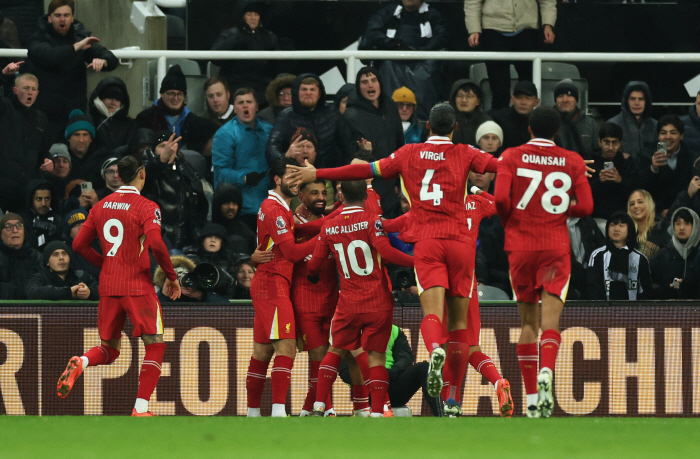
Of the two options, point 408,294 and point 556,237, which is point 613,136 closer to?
point 408,294

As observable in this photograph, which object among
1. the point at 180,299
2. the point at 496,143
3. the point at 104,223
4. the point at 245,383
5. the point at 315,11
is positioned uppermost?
the point at 315,11

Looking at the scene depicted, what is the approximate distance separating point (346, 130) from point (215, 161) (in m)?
1.39

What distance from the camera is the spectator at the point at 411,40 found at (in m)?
12.2

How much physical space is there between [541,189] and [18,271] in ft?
18.2

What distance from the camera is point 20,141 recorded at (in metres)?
11.5

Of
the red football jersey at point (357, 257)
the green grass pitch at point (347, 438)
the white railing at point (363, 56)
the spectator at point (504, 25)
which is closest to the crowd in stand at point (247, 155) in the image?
the spectator at point (504, 25)

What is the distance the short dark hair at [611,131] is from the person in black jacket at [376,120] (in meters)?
2.10

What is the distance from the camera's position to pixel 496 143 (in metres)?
11.3

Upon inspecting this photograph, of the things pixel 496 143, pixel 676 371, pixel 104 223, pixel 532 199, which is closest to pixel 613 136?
pixel 496 143

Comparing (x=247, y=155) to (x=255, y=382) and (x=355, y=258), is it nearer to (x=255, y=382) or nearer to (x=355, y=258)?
(x=255, y=382)

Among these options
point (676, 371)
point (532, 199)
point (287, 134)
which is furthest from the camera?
point (287, 134)

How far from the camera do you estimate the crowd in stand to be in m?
10.7

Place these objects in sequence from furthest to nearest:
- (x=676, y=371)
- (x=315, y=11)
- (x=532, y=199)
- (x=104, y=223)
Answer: (x=315, y=11) < (x=676, y=371) < (x=104, y=223) < (x=532, y=199)

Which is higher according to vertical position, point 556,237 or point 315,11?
point 315,11
